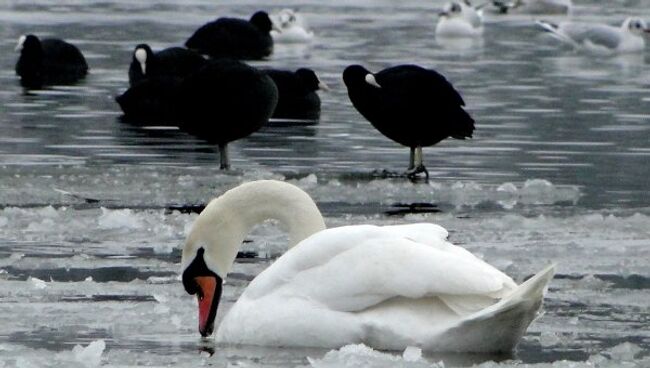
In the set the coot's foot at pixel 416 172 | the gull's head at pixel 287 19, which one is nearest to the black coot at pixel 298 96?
the coot's foot at pixel 416 172

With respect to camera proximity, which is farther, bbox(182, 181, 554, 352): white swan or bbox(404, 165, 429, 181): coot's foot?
bbox(404, 165, 429, 181): coot's foot

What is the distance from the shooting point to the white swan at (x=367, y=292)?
23.7 ft

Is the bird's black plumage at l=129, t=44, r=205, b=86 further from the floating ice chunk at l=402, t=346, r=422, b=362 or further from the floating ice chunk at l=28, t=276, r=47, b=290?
the floating ice chunk at l=402, t=346, r=422, b=362

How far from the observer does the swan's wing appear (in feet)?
23.7

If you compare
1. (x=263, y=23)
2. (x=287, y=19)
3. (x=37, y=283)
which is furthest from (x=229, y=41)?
(x=37, y=283)

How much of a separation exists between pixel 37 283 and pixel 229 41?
23757 millimetres

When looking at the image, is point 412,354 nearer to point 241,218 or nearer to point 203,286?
point 203,286

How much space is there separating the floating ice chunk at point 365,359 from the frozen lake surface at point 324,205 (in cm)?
1

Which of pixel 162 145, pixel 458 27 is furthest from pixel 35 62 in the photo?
pixel 458 27

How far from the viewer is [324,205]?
42.7 ft

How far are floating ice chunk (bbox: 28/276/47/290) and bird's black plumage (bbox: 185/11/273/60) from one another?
23.2 m

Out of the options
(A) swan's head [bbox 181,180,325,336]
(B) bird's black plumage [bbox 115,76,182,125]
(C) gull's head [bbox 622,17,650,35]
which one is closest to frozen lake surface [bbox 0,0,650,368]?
(A) swan's head [bbox 181,180,325,336]

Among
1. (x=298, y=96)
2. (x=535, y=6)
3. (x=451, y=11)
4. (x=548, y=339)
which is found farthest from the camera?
(x=535, y=6)

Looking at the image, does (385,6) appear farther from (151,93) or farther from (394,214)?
(394,214)
